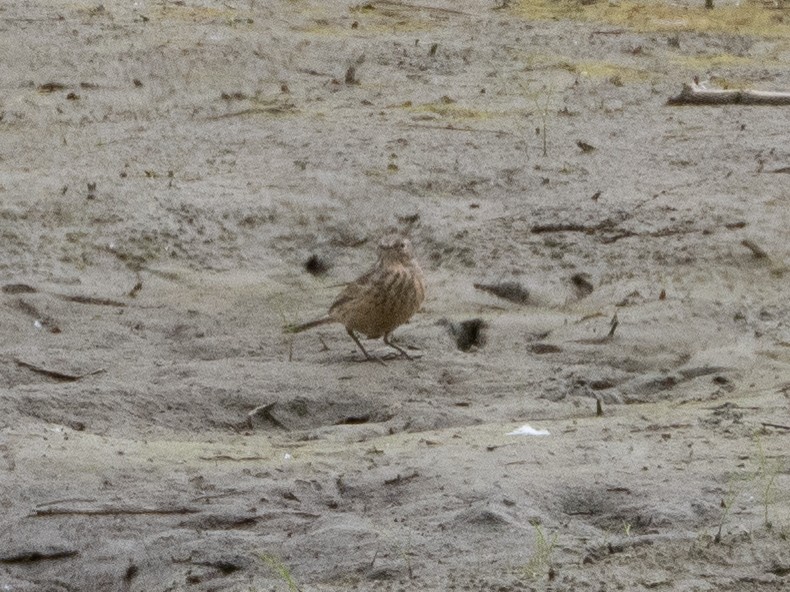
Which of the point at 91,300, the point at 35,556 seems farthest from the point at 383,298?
the point at 35,556

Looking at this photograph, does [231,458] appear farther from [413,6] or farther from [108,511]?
[413,6]

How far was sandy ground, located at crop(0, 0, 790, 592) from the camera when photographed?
556 centimetres

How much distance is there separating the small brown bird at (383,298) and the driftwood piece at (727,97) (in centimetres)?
354

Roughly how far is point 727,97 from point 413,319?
3.61 meters

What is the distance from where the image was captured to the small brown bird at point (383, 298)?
8227mm

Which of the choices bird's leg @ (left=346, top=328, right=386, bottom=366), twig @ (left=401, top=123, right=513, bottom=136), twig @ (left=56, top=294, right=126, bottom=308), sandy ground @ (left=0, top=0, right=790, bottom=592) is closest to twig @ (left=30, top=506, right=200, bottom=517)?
sandy ground @ (left=0, top=0, right=790, bottom=592)

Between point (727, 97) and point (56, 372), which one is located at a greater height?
point (727, 97)

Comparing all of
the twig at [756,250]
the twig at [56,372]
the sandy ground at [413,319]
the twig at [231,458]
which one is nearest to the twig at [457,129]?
the sandy ground at [413,319]

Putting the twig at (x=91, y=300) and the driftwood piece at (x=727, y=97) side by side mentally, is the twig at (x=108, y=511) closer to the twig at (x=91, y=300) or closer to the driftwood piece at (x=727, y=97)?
the twig at (x=91, y=300)

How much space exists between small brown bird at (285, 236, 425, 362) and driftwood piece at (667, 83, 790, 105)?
140 inches

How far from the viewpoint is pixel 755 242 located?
889 cm

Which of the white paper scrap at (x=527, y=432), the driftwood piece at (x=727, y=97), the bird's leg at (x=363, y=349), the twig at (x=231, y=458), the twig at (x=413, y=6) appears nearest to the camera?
the twig at (x=231, y=458)

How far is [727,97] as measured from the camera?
37.0 ft

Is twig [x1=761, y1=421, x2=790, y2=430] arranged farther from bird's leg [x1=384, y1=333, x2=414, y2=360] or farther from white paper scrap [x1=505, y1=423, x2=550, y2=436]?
bird's leg [x1=384, y1=333, x2=414, y2=360]
